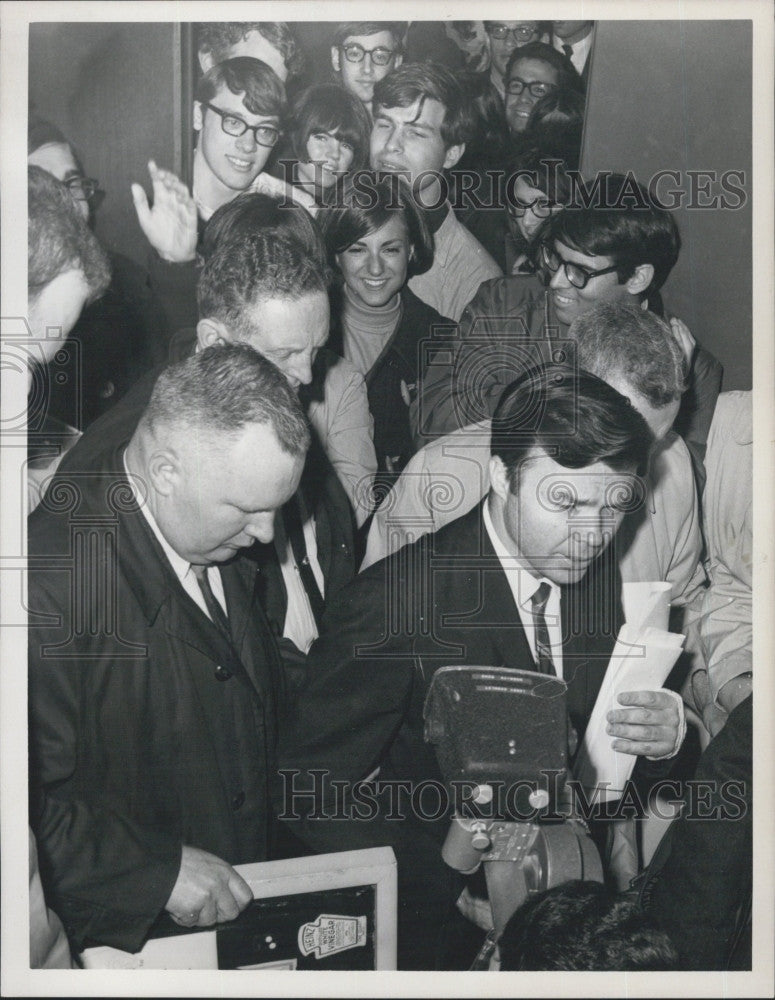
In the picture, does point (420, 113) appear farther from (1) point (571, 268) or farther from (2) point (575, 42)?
(1) point (571, 268)

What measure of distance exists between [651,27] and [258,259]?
3.91 feet

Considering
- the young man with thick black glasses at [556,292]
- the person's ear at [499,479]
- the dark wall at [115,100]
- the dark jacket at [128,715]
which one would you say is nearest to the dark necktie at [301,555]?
the dark jacket at [128,715]

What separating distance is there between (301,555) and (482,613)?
485 millimetres

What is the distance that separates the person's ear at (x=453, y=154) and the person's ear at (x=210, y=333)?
2.31ft

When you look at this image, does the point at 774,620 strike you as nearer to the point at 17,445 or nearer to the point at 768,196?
the point at 768,196

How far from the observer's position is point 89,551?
2.71m

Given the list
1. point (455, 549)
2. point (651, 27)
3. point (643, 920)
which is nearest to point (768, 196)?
point (651, 27)

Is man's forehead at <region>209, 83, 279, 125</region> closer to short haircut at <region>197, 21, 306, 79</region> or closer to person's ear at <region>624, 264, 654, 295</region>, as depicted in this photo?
short haircut at <region>197, 21, 306, 79</region>

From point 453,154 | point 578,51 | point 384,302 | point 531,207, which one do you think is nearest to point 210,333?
point 384,302

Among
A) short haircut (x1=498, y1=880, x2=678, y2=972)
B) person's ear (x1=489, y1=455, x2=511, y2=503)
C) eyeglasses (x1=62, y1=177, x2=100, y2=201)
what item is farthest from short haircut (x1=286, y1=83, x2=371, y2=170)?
short haircut (x1=498, y1=880, x2=678, y2=972)

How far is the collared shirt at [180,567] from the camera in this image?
2.66 m

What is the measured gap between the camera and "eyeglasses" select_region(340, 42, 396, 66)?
2738 millimetres

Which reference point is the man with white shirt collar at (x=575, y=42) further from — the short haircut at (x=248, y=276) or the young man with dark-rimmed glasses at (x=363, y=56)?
the short haircut at (x=248, y=276)

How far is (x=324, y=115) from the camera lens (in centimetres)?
272
